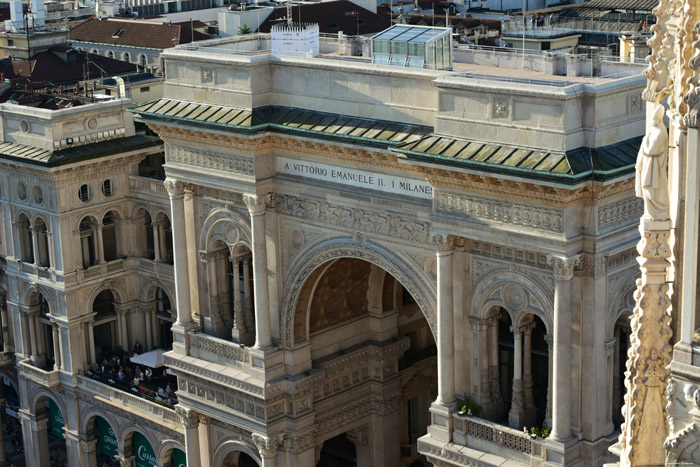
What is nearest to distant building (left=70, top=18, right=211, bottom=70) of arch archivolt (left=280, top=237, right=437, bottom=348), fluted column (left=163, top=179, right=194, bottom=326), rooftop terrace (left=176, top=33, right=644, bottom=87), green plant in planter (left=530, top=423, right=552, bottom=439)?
rooftop terrace (left=176, top=33, right=644, bottom=87)

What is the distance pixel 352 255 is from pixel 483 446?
925 cm

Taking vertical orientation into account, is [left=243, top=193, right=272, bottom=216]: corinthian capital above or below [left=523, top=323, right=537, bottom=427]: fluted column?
above

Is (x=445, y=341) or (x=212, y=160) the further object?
(x=212, y=160)

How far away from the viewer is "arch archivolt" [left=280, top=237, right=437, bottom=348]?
48.2 metres

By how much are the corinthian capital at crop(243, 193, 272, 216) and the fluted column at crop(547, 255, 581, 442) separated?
14.0 m

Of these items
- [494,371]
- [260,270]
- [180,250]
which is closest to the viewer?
[494,371]

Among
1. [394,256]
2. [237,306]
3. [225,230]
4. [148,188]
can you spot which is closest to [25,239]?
[148,188]

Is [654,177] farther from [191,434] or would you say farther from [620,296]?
[191,434]

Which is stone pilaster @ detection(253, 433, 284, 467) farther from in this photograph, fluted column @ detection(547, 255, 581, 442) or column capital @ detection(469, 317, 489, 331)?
fluted column @ detection(547, 255, 581, 442)

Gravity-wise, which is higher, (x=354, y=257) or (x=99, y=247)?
(x=354, y=257)

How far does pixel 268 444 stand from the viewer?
54.1m

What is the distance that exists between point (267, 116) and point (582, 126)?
14.5 meters

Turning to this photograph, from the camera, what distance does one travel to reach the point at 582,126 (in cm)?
4159

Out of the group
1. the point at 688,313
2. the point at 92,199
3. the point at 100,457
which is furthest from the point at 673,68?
the point at 100,457
